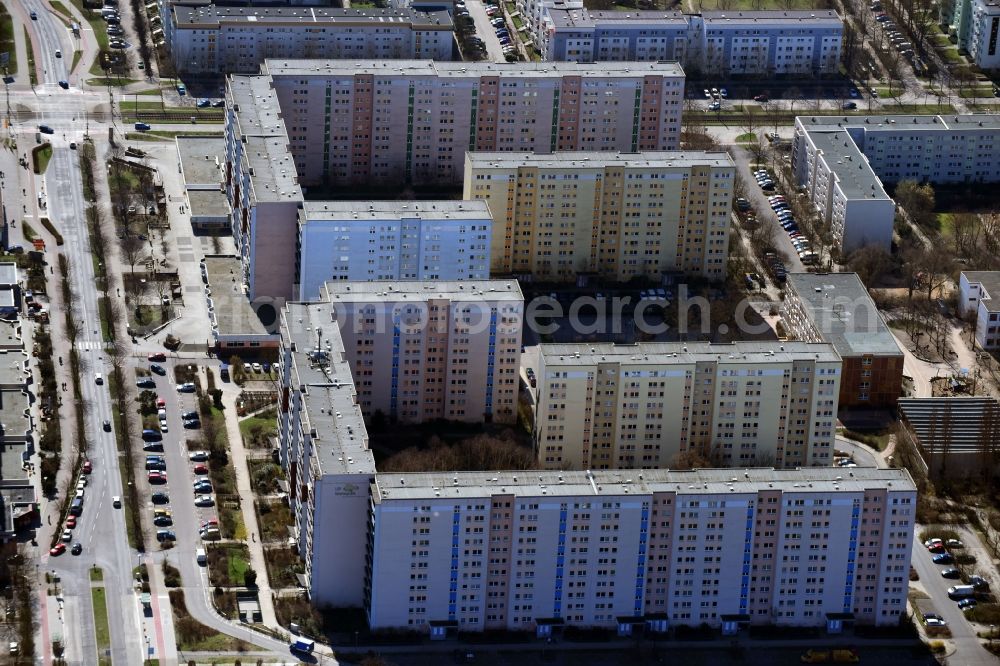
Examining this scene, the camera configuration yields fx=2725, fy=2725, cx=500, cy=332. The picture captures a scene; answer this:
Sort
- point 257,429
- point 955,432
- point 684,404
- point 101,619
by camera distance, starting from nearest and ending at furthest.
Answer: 1. point 101,619
2. point 684,404
3. point 257,429
4. point 955,432

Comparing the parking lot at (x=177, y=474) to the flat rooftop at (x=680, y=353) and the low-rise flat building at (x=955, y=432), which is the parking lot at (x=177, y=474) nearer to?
the flat rooftop at (x=680, y=353)

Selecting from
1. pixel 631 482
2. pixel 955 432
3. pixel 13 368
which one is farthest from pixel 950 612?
pixel 13 368

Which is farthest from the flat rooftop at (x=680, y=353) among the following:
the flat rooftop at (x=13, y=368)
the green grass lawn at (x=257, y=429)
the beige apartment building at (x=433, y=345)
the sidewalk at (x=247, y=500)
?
the flat rooftop at (x=13, y=368)

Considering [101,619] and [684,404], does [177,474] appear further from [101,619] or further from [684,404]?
[684,404]

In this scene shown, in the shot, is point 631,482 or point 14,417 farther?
point 14,417

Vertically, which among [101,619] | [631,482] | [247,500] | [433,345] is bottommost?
[101,619]

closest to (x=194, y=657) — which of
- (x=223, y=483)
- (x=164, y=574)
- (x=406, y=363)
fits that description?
(x=164, y=574)

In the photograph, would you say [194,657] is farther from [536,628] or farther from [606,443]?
[606,443]

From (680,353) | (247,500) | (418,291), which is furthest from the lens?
(418,291)
